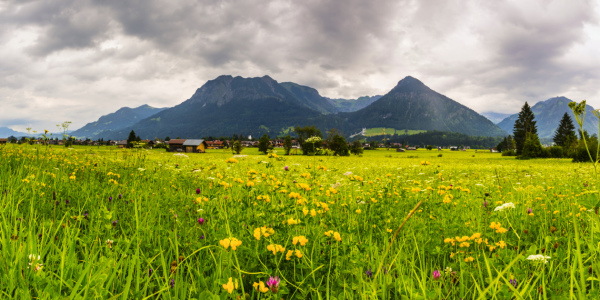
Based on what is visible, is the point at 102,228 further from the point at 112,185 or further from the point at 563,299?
the point at 563,299

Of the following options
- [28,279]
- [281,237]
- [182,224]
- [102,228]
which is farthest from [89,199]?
[281,237]

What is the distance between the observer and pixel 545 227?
392cm

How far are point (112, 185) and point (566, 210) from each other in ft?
28.9

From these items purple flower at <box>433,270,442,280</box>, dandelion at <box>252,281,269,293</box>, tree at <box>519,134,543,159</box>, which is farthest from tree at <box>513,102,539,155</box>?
dandelion at <box>252,281,269,293</box>

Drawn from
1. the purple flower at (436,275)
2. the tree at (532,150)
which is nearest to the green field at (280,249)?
the purple flower at (436,275)

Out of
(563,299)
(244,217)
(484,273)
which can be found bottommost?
(484,273)

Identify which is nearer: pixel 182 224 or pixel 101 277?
pixel 101 277

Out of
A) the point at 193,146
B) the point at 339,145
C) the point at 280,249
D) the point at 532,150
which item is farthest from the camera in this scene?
the point at 193,146

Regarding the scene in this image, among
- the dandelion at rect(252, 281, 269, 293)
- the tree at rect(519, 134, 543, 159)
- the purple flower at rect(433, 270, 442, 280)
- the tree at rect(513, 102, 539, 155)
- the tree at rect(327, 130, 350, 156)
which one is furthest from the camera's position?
the tree at rect(513, 102, 539, 155)

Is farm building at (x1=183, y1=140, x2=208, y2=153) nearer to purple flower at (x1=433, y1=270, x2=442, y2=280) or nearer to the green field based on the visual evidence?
the green field

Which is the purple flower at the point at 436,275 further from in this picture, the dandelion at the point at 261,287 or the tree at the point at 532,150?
the tree at the point at 532,150

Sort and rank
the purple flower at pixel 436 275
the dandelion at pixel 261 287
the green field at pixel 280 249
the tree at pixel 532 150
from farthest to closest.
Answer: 1. the tree at pixel 532 150
2. the purple flower at pixel 436 275
3. the green field at pixel 280 249
4. the dandelion at pixel 261 287

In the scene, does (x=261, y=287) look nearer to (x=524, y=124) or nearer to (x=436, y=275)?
(x=436, y=275)

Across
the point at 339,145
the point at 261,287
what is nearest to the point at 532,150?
the point at 339,145
